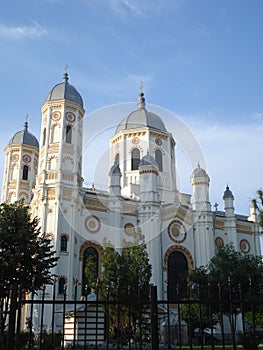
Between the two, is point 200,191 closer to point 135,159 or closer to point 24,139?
point 135,159

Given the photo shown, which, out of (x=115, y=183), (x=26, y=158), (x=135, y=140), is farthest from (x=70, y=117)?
(x=135, y=140)

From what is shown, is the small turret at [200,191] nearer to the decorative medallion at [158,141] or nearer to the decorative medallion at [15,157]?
the decorative medallion at [158,141]

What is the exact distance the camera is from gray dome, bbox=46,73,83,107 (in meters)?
33.5

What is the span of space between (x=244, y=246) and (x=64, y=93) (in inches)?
883

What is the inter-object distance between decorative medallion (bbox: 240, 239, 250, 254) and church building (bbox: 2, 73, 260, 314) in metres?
0.07

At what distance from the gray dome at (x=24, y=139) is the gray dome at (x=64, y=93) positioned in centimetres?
732

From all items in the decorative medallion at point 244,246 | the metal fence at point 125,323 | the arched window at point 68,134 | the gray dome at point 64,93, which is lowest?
the metal fence at point 125,323

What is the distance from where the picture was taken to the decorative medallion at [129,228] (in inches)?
1295

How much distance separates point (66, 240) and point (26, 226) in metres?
9.28

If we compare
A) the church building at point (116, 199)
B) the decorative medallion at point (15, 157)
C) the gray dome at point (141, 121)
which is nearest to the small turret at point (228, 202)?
the church building at point (116, 199)

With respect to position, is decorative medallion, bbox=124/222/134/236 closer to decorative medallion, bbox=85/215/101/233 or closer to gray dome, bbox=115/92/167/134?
decorative medallion, bbox=85/215/101/233

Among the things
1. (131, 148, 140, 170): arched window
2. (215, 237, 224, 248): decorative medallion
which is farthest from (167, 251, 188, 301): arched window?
(131, 148, 140, 170): arched window

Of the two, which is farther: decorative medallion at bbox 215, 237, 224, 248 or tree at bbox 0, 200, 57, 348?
decorative medallion at bbox 215, 237, 224, 248

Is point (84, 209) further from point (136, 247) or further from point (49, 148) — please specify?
point (136, 247)
